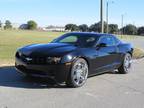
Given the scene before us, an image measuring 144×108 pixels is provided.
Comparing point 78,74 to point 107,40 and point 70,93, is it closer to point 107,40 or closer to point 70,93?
point 70,93

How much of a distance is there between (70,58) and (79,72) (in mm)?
516

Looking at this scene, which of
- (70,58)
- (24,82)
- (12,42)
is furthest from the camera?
(12,42)

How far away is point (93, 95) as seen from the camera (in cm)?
749

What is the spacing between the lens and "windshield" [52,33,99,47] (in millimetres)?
9312

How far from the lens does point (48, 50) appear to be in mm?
8258

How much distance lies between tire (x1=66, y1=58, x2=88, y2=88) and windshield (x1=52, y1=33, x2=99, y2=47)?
2.58ft

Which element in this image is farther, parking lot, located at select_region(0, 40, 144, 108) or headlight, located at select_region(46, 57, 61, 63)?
headlight, located at select_region(46, 57, 61, 63)

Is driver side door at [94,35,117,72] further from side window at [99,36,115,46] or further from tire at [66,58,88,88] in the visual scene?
tire at [66,58,88,88]

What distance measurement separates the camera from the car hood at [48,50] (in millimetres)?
8102

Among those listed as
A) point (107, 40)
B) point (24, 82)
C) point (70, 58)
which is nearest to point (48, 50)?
point (70, 58)

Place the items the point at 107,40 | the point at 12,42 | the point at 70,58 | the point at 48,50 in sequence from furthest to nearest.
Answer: the point at 12,42, the point at 107,40, the point at 48,50, the point at 70,58

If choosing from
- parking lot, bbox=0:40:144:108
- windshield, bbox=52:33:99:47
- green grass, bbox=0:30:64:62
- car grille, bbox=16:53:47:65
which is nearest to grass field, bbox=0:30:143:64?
green grass, bbox=0:30:64:62

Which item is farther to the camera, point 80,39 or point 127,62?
point 127,62

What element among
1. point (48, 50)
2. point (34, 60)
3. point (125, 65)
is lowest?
point (125, 65)
